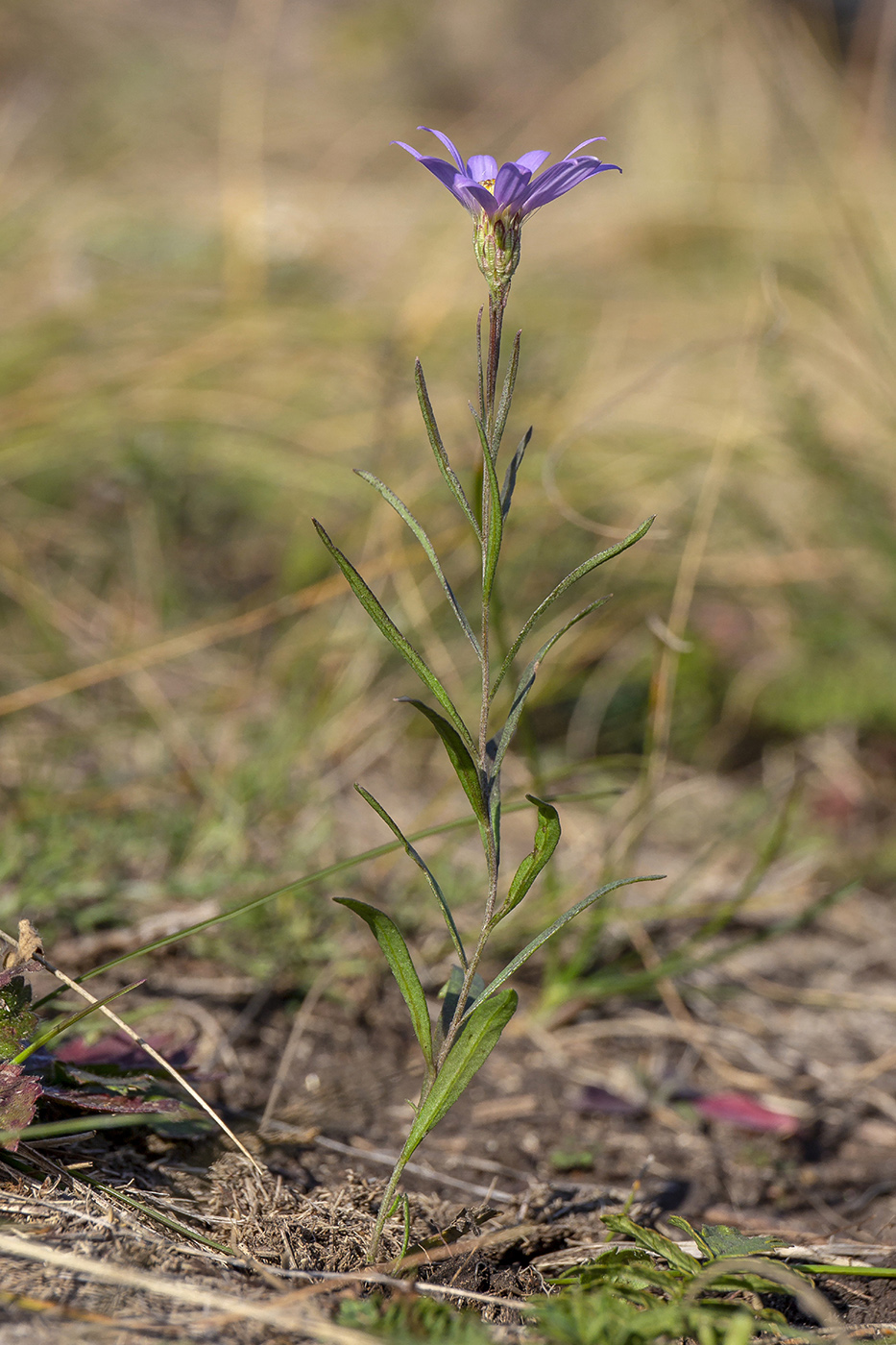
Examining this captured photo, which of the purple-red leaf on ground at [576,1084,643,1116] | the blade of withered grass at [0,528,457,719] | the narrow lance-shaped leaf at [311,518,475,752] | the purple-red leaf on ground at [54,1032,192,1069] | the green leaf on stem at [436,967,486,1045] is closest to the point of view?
the narrow lance-shaped leaf at [311,518,475,752]

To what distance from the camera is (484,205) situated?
82cm

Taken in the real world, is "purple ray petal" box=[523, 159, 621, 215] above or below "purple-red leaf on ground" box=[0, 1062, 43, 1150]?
above

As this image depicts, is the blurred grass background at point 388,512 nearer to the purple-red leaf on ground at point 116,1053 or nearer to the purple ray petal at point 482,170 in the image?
the purple-red leaf on ground at point 116,1053

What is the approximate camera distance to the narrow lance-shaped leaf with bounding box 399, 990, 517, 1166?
3.05 feet

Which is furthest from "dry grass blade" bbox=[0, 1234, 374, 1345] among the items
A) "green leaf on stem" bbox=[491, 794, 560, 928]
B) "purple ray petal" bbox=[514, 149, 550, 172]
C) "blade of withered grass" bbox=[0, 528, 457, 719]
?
"blade of withered grass" bbox=[0, 528, 457, 719]

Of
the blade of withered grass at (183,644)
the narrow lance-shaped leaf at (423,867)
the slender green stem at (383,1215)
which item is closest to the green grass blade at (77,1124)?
the slender green stem at (383,1215)

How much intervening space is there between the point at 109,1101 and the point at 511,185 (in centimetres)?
90

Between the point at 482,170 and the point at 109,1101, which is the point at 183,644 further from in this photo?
the point at 482,170

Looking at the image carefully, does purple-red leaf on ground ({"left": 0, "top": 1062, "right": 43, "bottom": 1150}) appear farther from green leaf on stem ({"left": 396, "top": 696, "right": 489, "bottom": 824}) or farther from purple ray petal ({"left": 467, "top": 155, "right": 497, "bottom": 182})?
purple ray petal ({"left": 467, "top": 155, "right": 497, "bottom": 182})

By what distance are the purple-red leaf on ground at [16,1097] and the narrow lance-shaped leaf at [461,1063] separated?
334mm

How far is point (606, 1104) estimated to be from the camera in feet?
5.17

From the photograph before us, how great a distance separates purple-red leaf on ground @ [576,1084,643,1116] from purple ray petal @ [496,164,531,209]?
129 centimetres

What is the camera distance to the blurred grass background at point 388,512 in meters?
1.96

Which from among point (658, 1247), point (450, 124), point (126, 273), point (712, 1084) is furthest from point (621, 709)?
point (450, 124)
